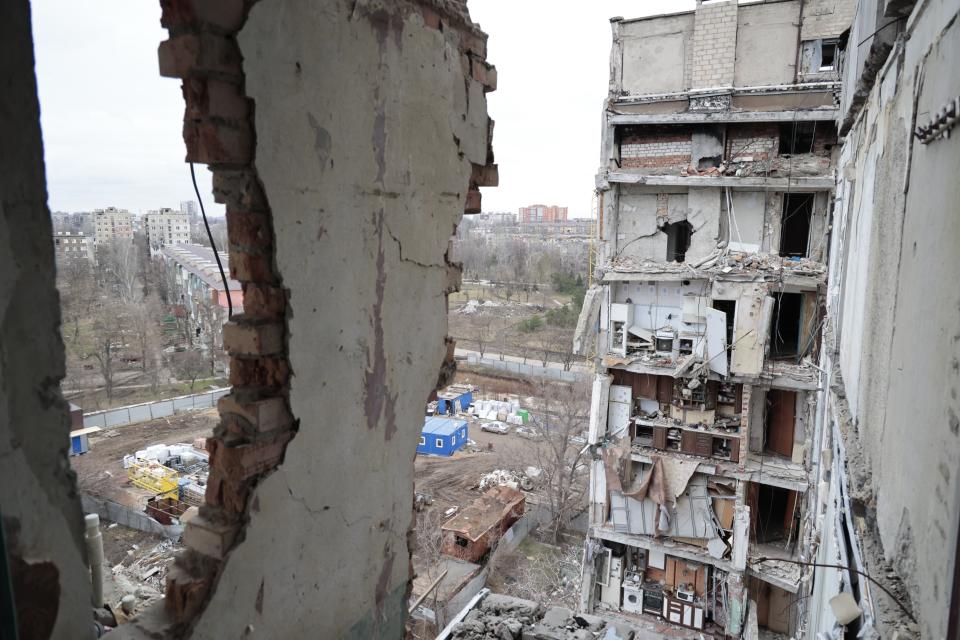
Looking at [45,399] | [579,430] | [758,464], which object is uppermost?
[45,399]

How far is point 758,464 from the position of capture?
11328 millimetres

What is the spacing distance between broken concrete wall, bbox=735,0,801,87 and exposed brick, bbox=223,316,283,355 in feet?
36.1

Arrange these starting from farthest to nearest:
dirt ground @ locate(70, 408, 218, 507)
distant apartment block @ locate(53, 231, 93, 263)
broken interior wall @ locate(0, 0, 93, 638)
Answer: dirt ground @ locate(70, 408, 218, 507) < distant apartment block @ locate(53, 231, 93, 263) < broken interior wall @ locate(0, 0, 93, 638)

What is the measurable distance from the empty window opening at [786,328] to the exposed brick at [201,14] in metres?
11.5

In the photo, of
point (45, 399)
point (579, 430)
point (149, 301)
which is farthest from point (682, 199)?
point (149, 301)

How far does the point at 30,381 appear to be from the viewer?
4.85 feet

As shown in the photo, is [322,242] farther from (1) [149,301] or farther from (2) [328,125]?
(1) [149,301]

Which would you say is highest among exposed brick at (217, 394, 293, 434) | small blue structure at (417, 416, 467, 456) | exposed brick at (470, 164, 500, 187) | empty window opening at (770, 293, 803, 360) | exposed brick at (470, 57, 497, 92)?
exposed brick at (470, 57, 497, 92)

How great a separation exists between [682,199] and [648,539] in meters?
6.63

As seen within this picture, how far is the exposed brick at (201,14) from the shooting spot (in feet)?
5.93

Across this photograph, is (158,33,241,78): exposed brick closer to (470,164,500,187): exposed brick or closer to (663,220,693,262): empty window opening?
(470,164,500,187): exposed brick

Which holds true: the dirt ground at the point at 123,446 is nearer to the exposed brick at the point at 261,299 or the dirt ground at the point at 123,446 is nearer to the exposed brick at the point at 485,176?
the exposed brick at the point at 485,176

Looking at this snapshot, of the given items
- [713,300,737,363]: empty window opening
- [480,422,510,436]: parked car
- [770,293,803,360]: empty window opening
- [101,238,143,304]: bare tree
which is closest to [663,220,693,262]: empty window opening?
[713,300,737,363]: empty window opening

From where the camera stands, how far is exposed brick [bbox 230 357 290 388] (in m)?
2.22
